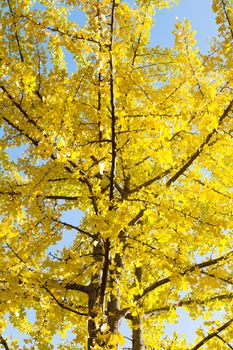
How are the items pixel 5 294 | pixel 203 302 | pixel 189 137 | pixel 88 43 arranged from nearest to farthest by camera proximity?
1. pixel 88 43
2. pixel 5 294
3. pixel 189 137
4. pixel 203 302

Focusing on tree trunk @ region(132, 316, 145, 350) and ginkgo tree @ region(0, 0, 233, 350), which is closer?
ginkgo tree @ region(0, 0, 233, 350)

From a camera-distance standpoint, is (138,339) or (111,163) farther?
(138,339)

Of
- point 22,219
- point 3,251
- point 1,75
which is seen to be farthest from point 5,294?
Result: point 1,75

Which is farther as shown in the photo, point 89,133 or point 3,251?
point 89,133

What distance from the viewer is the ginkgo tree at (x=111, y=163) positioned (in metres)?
2.62

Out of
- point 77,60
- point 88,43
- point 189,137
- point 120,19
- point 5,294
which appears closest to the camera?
point 88,43

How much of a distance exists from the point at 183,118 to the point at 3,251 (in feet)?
7.06

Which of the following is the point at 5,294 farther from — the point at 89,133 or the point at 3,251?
the point at 89,133

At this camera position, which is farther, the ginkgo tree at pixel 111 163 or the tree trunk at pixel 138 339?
the tree trunk at pixel 138 339

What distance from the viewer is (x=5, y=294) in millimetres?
3172

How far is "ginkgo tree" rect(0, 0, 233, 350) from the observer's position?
8.59 feet

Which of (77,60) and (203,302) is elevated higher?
(77,60)

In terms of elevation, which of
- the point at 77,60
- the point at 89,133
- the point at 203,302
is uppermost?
the point at 77,60

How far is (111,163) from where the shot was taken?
287 centimetres
